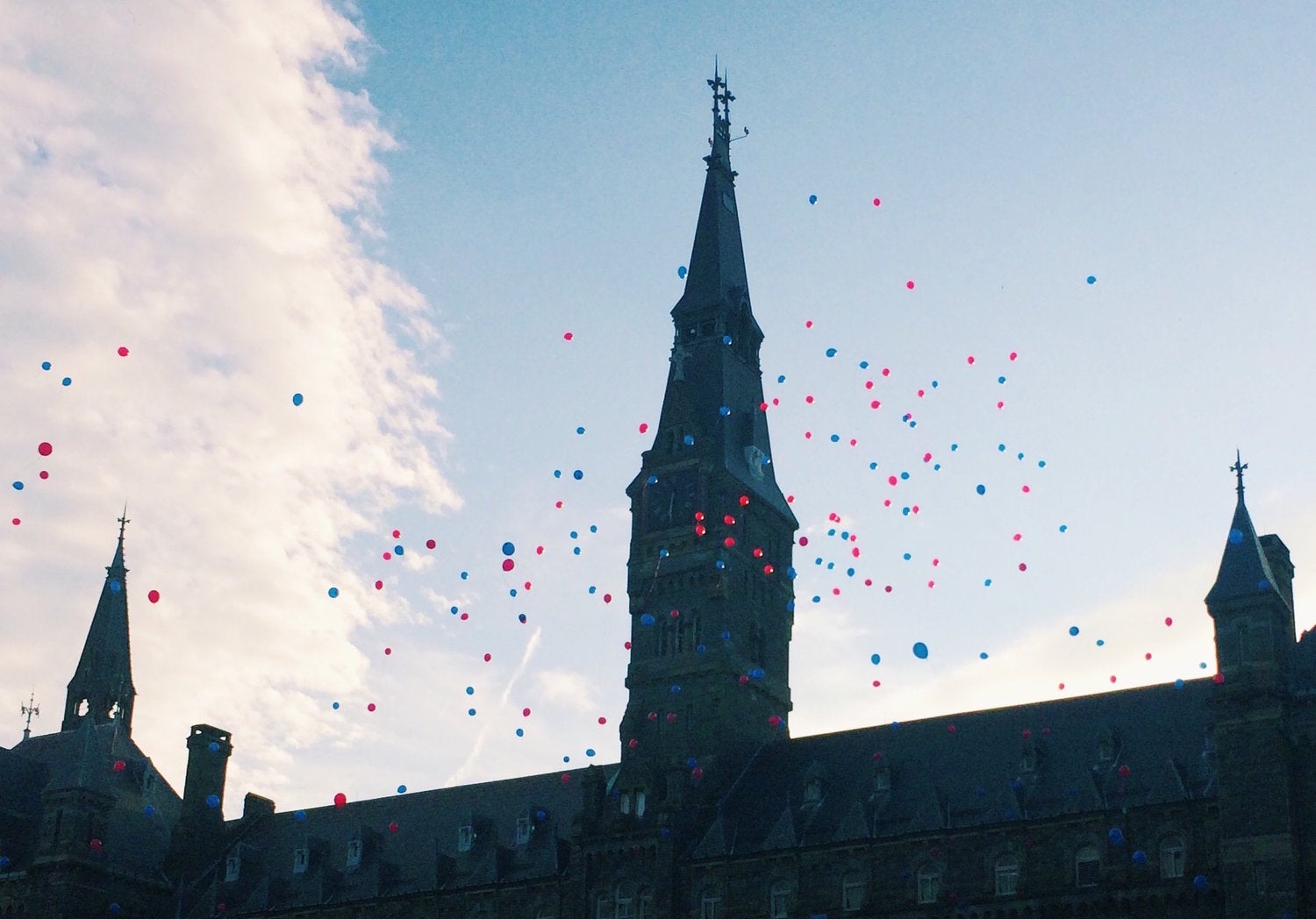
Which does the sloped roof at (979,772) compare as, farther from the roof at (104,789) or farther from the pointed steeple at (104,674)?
the pointed steeple at (104,674)

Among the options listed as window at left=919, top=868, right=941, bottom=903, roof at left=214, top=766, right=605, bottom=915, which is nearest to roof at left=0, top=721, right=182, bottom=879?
roof at left=214, top=766, right=605, bottom=915

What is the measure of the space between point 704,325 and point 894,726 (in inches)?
986

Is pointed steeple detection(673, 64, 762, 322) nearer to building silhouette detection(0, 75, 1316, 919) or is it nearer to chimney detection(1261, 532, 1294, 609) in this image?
building silhouette detection(0, 75, 1316, 919)

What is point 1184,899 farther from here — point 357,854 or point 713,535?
point 357,854

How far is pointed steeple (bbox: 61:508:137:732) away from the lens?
397 ft

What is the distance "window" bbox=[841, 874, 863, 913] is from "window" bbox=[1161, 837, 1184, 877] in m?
13.1

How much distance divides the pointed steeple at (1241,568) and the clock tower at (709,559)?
25.6 meters

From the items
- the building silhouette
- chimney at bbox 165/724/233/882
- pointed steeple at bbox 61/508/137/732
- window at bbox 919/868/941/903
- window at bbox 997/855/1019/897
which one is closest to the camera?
the building silhouette

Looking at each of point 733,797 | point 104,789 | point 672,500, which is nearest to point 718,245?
point 672,500

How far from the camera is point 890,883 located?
7888 centimetres

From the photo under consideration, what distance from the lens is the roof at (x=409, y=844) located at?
9256cm

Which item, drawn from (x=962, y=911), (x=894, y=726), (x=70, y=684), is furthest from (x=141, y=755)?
(x=962, y=911)

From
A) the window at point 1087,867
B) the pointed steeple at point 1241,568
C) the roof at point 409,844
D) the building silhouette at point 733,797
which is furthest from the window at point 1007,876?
the roof at point 409,844

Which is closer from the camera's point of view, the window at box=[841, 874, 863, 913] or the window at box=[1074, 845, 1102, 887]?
the window at box=[1074, 845, 1102, 887]
